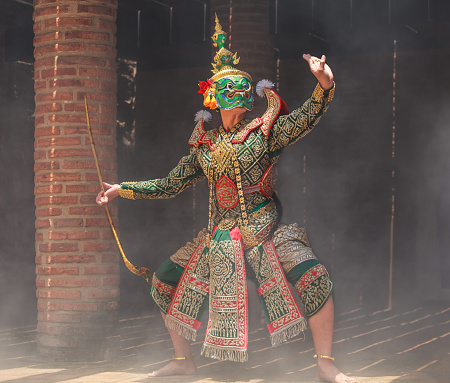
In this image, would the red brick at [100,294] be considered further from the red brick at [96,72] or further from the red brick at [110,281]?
the red brick at [96,72]

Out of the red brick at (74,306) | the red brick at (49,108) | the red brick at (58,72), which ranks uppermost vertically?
the red brick at (58,72)

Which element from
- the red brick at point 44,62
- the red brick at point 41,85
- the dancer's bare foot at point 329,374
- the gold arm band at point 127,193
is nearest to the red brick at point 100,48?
the red brick at point 44,62

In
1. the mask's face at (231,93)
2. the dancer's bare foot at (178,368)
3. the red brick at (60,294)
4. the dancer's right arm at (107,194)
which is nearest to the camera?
the mask's face at (231,93)

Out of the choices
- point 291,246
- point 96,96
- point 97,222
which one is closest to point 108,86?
point 96,96

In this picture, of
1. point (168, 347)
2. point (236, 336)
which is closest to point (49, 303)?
point (168, 347)

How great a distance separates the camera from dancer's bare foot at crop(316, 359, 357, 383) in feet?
14.3

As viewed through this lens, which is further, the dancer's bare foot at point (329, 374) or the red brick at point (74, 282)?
the red brick at point (74, 282)

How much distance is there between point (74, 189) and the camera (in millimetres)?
5332

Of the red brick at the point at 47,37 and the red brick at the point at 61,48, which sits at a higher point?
the red brick at the point at 47,37

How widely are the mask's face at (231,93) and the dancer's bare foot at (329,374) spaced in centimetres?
141

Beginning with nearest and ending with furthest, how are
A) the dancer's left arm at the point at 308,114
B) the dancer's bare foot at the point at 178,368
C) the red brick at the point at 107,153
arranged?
the dancer's left arm at the point at 308,114, the dancer's bare foot at the point at 178,368, the red brick at the point at 107,153

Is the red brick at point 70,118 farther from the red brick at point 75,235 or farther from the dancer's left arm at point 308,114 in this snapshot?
the dancer's left arm at point 308,114

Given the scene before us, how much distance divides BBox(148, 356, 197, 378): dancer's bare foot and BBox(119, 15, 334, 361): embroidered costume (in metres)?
0.18

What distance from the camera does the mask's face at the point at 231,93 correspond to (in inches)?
183
